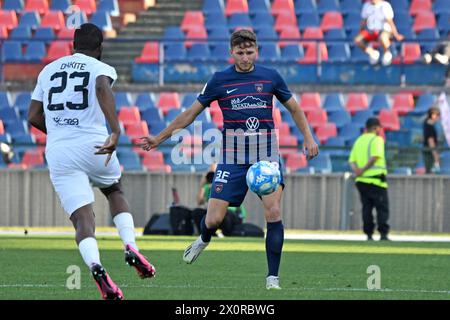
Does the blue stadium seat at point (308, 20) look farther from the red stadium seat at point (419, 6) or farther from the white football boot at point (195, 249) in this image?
the white football boot at point (195, 249)

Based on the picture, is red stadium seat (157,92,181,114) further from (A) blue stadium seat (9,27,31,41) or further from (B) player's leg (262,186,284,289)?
(B) player's leg (262,186,284,289)

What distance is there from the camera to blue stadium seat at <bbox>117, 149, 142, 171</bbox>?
82.2ft

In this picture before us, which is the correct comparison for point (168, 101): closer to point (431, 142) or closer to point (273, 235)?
point (431, 142)

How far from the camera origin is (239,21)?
29.3 metres

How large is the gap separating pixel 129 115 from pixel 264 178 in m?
16.6

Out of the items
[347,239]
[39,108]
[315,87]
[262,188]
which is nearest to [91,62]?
[39,108]

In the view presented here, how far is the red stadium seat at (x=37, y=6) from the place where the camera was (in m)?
31.1

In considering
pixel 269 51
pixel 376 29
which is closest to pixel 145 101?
pixel 269 51

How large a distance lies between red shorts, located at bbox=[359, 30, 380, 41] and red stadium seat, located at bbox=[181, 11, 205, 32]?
4396 mm

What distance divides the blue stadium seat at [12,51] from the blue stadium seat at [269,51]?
17.8ft

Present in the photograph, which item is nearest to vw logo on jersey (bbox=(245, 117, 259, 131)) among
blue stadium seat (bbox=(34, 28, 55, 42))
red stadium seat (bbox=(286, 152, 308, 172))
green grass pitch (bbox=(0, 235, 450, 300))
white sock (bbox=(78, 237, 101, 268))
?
green grass pitch (bbox=(0, 235, 450, 300))

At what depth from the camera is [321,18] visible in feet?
96.0

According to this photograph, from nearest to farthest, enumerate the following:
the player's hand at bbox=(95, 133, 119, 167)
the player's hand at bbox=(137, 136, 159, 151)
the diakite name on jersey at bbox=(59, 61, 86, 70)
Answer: the player's hand at bbox=(95, 133, 119, 167)
the diakite name on jersey at bbox=(59, 61, 86, 70)
the player's hand at bbox=(137, 136, 159, 151)
